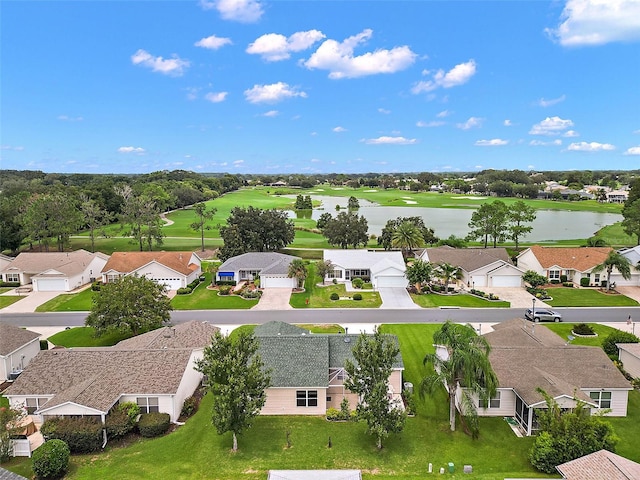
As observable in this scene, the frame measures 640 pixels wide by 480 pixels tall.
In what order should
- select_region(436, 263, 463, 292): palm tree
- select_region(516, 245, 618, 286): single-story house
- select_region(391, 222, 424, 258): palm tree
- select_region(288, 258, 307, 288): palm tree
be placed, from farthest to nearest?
select_region(391, 222, 424, 258): palm tree → select_region(516, 245, 618, 286): single-story house → select_region(288, 258, 307, 288): palm tree → select_region(436, 263, 463, 292): palm tree

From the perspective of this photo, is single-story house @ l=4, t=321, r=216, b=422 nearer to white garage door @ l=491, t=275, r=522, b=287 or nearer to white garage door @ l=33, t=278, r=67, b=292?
white garage door @ l=33, t=278, r=67, b=292

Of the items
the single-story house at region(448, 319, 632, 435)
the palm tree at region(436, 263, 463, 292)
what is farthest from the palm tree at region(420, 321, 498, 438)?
the palm tree at region(436, 263, 463, 292)

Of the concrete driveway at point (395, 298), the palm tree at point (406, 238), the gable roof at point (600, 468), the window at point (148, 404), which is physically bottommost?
the concrete driveway at point (395, 298)

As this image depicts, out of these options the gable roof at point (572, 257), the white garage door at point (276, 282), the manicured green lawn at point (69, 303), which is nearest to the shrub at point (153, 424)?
the manicured green lawn at point (69, 303)

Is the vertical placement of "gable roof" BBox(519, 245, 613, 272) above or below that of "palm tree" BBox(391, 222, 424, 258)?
below

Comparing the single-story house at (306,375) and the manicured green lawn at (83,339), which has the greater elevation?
the single-story house at (306,375)

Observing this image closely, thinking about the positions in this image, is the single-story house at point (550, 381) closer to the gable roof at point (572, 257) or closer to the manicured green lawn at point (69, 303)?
the gable roof at point (572, 257)

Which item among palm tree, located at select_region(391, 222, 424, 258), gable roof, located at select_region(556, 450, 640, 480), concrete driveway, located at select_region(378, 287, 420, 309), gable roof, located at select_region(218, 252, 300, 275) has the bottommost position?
concrete driveway, located at select_region(378, 287, 420, 309)

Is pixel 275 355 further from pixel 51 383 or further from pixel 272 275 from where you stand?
pixel 272 275
